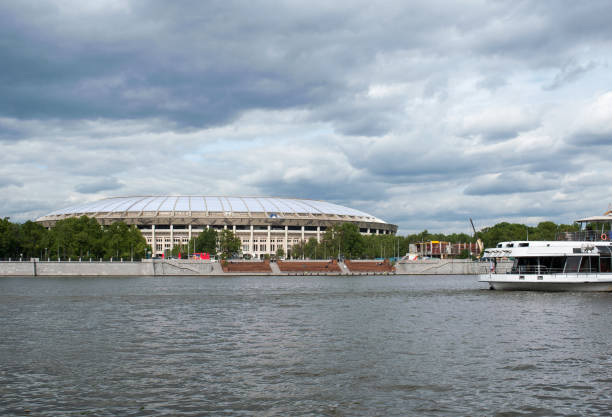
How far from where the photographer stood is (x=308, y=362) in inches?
952

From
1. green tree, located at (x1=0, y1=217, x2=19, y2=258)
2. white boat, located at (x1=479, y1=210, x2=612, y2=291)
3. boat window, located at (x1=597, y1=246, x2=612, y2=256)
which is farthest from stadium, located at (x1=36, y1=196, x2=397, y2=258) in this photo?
boat window, located at (x1=597, y1=246, x2=612, y2=256)

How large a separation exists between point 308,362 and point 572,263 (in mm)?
44769

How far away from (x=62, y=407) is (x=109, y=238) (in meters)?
122

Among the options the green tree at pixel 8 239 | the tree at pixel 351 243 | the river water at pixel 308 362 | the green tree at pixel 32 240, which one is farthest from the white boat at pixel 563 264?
the green tree at pixel 32 240

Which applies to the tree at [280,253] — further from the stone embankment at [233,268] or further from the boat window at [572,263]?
the boat window at [572,263]

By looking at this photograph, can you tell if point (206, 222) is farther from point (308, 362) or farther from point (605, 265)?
point (308, 362)

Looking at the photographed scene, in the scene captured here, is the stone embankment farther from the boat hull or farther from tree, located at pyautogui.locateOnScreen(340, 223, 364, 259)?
Result: the boat hull

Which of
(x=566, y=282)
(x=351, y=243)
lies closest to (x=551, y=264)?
(x=566, y=282)

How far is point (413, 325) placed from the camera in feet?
117

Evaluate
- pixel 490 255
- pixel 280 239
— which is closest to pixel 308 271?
pixel 280 239

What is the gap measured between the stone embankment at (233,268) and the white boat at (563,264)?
73.8m

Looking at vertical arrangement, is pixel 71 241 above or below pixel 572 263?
above

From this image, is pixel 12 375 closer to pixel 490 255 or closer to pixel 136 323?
pixel 136 323

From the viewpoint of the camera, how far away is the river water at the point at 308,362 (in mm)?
17906
